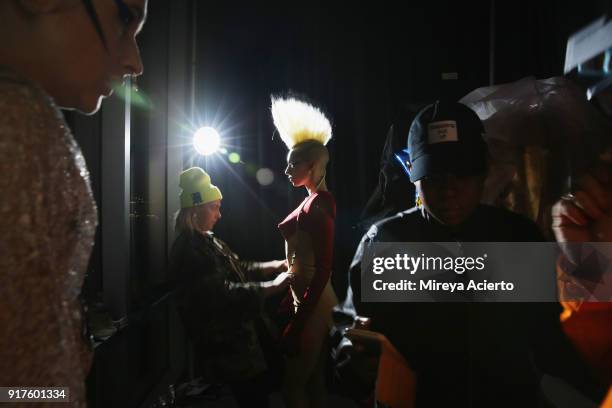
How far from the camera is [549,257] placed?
3.27 ft

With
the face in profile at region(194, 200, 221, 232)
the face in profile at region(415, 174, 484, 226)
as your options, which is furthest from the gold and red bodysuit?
the face in profile at region(415, 174, 484, 226)

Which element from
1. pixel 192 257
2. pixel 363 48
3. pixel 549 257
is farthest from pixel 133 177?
pixel 549 257

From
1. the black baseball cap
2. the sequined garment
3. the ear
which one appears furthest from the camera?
the black baseball cap

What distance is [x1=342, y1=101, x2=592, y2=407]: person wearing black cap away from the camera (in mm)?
1059

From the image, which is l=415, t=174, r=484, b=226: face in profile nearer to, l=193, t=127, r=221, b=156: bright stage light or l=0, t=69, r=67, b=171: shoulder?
l=0, t=69, r=67, b=171: shoulder

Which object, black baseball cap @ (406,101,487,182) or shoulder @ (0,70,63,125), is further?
black baseball cap @ (406,101,487,182)

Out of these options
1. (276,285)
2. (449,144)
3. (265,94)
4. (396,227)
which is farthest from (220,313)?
(265,94)

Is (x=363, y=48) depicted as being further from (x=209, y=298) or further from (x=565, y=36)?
(x=209, y=298)

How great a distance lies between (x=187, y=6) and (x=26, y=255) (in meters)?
3.24

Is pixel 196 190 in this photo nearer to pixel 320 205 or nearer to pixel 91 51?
pixel 320 205

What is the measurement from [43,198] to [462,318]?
1050 mm

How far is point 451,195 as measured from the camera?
3.56 feet

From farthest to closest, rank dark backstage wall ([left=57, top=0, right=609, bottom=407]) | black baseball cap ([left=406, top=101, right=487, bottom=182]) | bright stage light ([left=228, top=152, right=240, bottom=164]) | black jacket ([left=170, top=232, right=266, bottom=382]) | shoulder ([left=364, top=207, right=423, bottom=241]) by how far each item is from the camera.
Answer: bright stage light ([left=228, top=152, right=240, bottom=164]), dark backstage wall ([left=57, top=0, right=609, bottom=407]), black jacket ([left=170, top=232, right=266, bottom=382]), shoulder ([left=364, top=207, right=423, bottom=241]), black baseball cap ([left=406, top=101, right=487, bottom=182])

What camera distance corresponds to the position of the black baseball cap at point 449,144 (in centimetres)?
106
